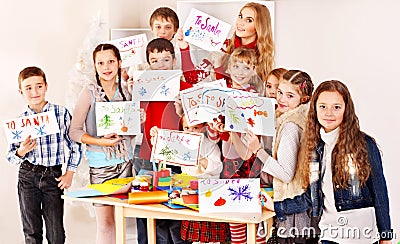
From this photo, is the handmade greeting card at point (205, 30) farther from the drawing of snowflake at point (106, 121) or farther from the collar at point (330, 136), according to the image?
the collar at point (330, 136)

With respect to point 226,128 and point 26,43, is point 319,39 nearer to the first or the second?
point 226,128

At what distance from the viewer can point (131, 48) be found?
3.40 metres

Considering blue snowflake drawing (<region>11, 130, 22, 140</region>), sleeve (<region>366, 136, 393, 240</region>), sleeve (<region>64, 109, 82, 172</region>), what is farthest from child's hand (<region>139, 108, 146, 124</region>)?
sleeve (<region>366, 136, 393, 240</region>)

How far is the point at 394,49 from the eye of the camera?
308 centimetres

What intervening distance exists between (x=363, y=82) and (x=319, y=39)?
0.33 meters

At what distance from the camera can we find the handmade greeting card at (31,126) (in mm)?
2945

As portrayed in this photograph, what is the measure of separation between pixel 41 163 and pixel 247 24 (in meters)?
1.21

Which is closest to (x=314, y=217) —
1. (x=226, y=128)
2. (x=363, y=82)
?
(x=226, y=128)

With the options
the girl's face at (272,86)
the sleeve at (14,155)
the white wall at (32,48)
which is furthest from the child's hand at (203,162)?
the white wall at (32,48)

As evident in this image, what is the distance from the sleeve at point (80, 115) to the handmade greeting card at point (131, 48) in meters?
0.45

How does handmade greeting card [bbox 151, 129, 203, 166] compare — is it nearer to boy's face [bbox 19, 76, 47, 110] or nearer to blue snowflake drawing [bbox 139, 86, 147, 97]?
blue snowflake drawing [bbox 139, 86, 147, 97]

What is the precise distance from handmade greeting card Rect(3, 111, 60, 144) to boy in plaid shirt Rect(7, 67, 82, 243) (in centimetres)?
4

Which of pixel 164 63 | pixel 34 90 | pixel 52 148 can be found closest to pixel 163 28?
pixel 164 63

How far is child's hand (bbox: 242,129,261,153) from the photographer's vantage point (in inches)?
97.5
